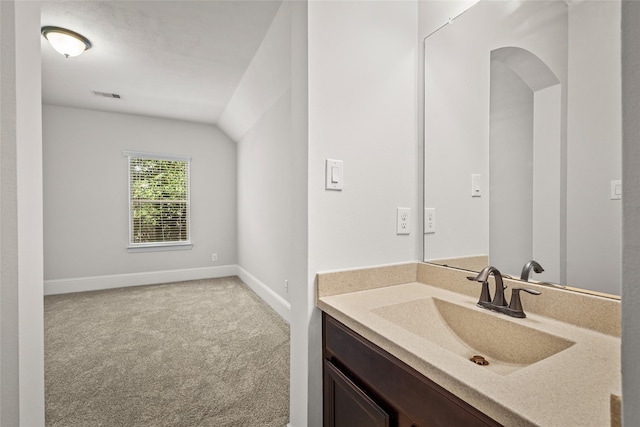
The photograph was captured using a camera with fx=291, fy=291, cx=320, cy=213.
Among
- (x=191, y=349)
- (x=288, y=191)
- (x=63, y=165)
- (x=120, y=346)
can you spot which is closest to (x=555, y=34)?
(x=288, y=191)

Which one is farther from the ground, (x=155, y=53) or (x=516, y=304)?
(x=155, y=53)

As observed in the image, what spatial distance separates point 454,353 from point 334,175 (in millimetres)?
796

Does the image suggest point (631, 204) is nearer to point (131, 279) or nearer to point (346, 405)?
point (346, 405)

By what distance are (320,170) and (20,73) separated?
3.41ft

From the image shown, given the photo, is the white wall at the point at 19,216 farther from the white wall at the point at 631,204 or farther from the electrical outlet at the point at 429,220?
the electrical outlet at the point at 429,220

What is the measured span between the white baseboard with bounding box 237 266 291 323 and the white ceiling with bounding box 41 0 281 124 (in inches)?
98.8

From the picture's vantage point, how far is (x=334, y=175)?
127cm

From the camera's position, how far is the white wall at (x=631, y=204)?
290 millimetres

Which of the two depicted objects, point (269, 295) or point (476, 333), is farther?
point (269, 295)

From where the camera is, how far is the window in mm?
4523

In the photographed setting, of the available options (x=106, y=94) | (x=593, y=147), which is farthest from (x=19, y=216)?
(x=106, y=94)

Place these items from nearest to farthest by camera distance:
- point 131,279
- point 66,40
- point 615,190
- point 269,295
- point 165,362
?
point 615,190 < point 165,362 < point 66,40 < point 269,295 < point 131,279

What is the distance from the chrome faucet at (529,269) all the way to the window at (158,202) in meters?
4.78

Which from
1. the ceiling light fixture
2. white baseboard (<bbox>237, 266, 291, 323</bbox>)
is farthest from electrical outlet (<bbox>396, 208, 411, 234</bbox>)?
the ceiling light fixture
